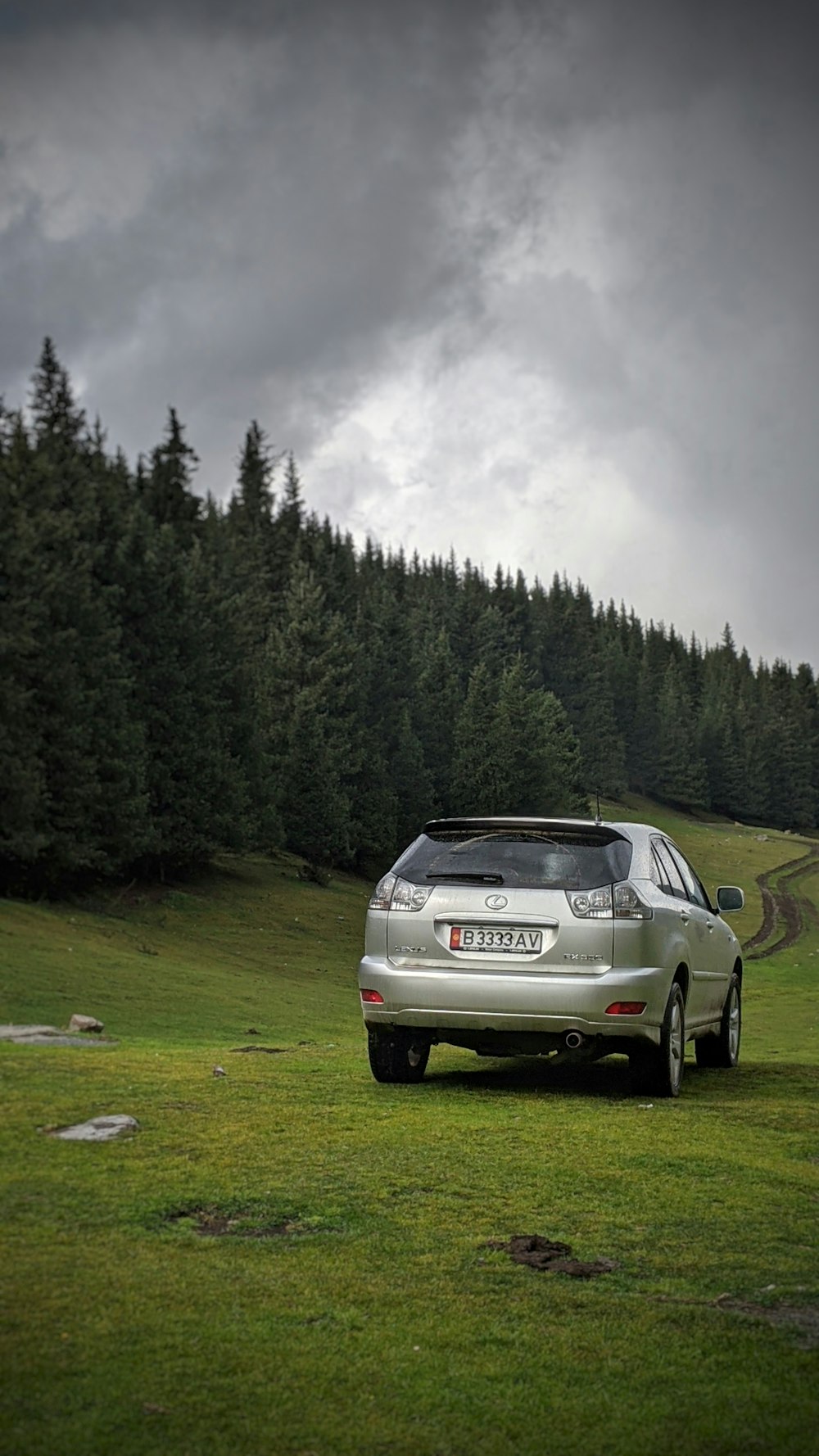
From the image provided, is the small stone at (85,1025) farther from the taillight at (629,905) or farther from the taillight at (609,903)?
the taillight at (629,905)

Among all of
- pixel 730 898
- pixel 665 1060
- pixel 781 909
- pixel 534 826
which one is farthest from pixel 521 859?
pixel 781 909

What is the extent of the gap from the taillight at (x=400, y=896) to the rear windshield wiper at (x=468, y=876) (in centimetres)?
13

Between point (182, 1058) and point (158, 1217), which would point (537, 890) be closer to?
point (182, 1058)

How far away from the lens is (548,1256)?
18.1 ft

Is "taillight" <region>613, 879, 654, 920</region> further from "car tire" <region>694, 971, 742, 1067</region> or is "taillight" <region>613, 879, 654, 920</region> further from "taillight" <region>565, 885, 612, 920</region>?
"car tire" <region>694, 971, 742, 1067</region>

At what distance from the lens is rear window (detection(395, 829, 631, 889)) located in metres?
9.57

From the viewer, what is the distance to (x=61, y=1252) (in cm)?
509

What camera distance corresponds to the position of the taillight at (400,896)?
967 centimetres

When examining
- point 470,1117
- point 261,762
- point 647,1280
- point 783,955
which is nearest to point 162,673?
point 261,762

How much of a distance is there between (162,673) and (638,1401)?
47065 mm

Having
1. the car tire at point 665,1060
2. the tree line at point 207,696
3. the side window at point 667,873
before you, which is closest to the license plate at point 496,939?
the car tire at point 665,1060

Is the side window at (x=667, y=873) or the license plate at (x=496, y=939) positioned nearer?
the license plate at (x=496, y=939)

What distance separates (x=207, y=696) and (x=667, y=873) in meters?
41.8

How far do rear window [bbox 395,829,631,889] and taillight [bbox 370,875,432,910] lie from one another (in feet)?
0.24
